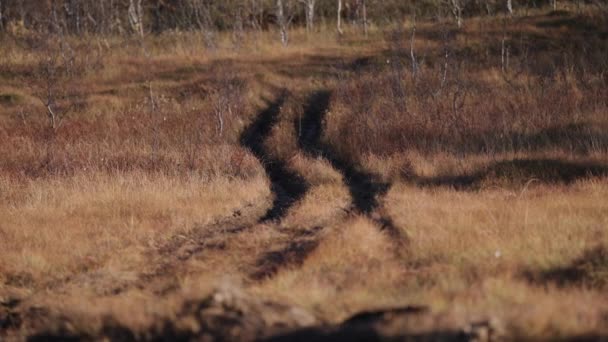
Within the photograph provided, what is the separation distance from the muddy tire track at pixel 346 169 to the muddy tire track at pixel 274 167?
0.80 m

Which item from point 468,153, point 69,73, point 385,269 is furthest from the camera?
point 69,73

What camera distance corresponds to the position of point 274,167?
16.4 metres

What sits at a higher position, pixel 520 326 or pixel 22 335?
pixel 520 326

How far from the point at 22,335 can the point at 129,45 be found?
24811mm

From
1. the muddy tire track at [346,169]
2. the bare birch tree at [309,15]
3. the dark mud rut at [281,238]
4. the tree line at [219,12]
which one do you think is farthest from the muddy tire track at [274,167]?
the tree line at [219,12]

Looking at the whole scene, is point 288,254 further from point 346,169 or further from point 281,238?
point 346,169

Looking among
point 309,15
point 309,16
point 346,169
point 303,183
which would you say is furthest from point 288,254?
point 309,15

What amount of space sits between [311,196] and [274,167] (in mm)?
3383

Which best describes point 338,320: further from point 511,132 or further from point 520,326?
point 511,132

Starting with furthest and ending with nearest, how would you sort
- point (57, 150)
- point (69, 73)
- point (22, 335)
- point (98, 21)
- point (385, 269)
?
point (98, 21), point (69, 73), point (57, 150), point (385, 269), point (22, 335)

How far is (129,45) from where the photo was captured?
1230 inches

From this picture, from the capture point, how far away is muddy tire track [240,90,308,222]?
12.9m

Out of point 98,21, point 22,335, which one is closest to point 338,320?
point 22,335

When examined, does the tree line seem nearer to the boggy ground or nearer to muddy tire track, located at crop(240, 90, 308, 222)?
the boggy ground
